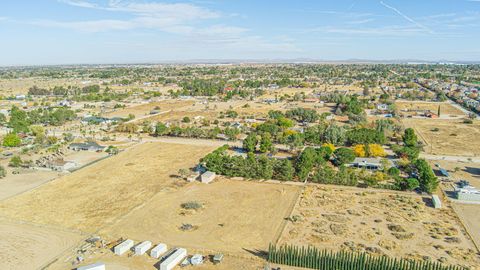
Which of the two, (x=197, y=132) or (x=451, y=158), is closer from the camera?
(x=451, y=158)

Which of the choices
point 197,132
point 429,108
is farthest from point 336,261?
point 429,108

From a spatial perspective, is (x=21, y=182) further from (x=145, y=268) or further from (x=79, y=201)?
(x=145, y=268)

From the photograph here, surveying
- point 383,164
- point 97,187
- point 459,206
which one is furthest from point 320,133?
point 97,187

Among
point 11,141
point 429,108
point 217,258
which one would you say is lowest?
point 217,258

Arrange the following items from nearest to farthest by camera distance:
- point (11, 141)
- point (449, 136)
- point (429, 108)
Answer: point (11, 141)
point (449, 136)
point (429, 108)

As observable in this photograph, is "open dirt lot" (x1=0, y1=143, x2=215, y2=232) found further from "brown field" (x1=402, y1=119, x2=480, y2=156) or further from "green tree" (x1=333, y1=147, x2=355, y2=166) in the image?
"brown field" (x1=402, y1=119, x2=480, y2=156)

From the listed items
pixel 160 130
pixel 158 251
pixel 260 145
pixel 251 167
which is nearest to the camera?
pixel 158 251

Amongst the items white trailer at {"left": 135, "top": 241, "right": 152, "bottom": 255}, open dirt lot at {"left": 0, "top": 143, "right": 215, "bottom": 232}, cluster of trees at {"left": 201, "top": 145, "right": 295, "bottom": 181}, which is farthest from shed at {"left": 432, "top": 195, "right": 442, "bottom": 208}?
open dirt lot at {"left": 0, "top": 143, "right": 215, "bottom": 232}

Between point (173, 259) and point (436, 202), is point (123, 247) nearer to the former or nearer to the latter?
point (173, 259)
